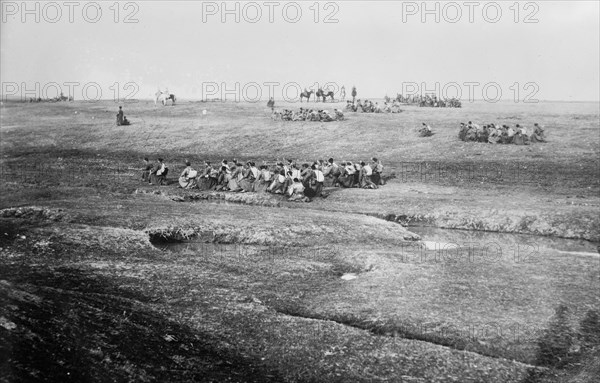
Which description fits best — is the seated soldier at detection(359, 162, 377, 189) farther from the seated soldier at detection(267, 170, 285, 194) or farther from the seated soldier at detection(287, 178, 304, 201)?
the seated soldier at detection(267, 170, 285, 194)

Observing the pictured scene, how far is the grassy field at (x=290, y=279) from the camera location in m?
11.2

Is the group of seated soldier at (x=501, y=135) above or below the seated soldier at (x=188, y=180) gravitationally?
above

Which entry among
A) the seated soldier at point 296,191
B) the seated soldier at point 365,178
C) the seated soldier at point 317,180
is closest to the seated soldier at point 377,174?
the seated soldier at point 365,178

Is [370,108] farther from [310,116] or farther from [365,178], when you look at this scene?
[365,178]

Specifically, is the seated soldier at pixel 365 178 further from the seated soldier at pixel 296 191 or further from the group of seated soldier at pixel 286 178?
the seated soldier at pixel 296 191

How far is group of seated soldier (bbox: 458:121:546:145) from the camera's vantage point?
140 ft

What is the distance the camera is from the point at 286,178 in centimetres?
3011

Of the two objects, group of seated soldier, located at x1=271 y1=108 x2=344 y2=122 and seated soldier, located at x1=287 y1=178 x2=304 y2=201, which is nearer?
seated soldier, located at x1=287 y1=178 x2=304 y2=201

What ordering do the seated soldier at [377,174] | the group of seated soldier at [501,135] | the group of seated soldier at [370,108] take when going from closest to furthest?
the seated soldier at [377,174]
the group of seated soldier at [501,135]
the group of seated soldier at [370,108]

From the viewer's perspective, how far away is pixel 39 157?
42.0 m

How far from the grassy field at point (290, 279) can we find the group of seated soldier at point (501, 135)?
17.8ft

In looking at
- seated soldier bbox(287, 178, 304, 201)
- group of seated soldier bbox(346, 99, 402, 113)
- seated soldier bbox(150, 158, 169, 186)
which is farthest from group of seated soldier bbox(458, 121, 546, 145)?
seated soldier bbox(150, 158, 169, 186)

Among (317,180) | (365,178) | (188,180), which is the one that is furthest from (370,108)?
(188,180)

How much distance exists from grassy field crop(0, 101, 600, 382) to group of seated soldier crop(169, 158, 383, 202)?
117 cm
